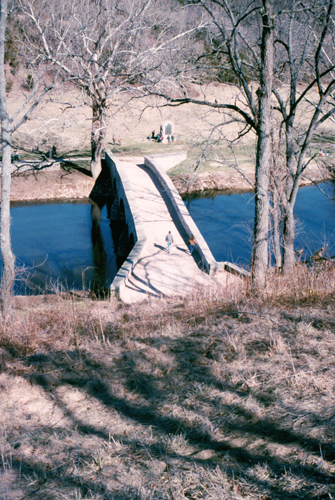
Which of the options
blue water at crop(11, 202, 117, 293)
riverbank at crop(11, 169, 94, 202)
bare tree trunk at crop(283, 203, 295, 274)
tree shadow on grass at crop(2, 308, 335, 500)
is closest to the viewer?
tree shadow on grass at crop(2, 308, 335, 500)

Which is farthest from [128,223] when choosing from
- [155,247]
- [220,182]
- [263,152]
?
[263,152]

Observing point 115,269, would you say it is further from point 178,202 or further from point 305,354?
point 305,354

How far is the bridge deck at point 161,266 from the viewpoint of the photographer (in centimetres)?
1309

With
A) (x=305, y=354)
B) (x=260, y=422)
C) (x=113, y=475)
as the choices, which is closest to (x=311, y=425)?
(x=260, y=422)

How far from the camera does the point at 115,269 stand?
19172mm

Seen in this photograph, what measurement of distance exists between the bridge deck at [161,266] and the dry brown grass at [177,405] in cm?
284

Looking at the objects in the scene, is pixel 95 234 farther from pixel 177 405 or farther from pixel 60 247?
pixel 177 405

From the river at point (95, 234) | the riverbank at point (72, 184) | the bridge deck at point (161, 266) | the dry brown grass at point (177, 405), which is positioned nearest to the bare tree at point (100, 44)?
the riverbank at point (72, 184)

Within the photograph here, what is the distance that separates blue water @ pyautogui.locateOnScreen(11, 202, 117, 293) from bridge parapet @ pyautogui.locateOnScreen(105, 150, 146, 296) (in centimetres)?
215

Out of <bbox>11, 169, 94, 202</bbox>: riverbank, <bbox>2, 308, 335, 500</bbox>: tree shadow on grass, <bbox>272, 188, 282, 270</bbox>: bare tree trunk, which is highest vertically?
<bbox>11, 169, 94, 202</bbox>: riverbank

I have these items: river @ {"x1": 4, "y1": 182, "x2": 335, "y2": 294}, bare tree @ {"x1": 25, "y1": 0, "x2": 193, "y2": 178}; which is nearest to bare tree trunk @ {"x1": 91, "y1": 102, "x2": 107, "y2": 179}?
bare tree @ {"x1": 25, "y1": 0, "x2": 193, "y2": 178}

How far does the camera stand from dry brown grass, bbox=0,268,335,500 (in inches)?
129

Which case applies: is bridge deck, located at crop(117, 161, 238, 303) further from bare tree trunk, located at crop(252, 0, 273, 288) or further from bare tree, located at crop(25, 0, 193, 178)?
bare tree, located at crop(25, 0, 193, 178)

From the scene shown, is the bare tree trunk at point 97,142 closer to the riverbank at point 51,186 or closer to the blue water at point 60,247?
the riverbank at point 51,186
